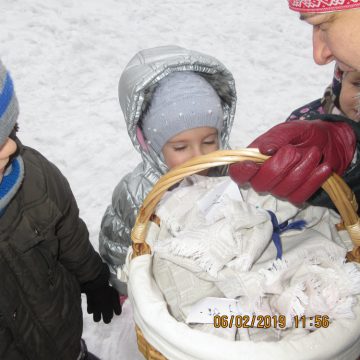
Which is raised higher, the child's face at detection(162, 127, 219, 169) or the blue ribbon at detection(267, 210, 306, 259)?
the child's face at detection(162, 127, 219, 169)

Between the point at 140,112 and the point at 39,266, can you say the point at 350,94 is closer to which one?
the point at 140,112

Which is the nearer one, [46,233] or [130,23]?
[46,233]

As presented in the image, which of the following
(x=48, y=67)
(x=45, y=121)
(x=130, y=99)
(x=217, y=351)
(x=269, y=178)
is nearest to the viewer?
(x=217, y=351)

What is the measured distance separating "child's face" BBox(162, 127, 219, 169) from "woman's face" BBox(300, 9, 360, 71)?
0.57 metres

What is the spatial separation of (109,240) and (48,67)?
6.46ft

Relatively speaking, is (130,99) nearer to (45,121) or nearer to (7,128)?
(7,128)

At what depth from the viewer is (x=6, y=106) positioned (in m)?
0.78

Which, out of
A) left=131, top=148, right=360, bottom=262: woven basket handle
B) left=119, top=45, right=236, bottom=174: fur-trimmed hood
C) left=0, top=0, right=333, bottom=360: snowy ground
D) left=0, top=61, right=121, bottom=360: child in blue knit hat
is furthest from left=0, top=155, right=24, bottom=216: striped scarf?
left=0, top=0, right=333, bottom=360: snowy ground

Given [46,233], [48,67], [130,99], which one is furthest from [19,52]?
[46,233]

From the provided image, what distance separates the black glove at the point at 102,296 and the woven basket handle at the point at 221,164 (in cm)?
34

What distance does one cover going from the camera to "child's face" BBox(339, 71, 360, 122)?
120 centimetres

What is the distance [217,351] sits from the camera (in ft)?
2.53

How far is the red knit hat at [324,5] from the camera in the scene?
2.08 ft
